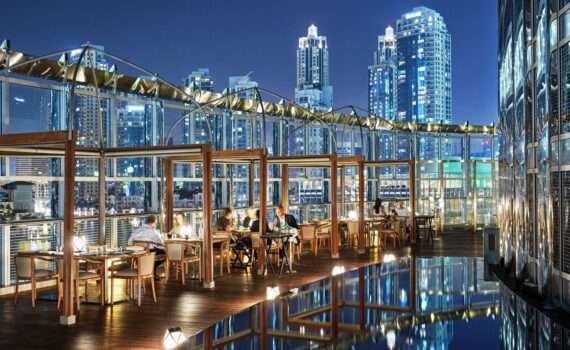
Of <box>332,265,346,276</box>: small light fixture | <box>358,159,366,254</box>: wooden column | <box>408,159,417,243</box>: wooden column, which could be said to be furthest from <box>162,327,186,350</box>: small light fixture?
<box>408,159,417,243</box>: wooden column

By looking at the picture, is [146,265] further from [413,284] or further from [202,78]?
[202,78]

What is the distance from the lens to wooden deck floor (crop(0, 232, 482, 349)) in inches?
285

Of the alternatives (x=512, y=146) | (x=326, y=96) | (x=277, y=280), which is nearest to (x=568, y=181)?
(x=512, y=146)

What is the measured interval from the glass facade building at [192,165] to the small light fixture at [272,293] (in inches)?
165

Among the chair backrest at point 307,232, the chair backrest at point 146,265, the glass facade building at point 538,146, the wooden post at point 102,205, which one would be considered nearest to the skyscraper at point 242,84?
the chair backrest at point 307,232

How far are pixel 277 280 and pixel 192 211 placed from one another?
4.41 meters

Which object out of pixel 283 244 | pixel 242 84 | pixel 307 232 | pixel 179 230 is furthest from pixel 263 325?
pixel 242 84

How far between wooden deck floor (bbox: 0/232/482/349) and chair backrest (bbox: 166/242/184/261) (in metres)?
0.51

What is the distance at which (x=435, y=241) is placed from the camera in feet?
66.0

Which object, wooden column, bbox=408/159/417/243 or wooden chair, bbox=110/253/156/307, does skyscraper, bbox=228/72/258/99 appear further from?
wooden chair, bbox=110/253/156/307

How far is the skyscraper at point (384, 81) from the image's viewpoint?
81875 millimetres

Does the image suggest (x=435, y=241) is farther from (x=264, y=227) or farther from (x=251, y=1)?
(x=251, y=1)

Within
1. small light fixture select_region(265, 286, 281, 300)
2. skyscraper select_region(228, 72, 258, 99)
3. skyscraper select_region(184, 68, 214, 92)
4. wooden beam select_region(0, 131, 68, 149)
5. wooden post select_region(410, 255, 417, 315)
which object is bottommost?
wooden post select_region(410, 255, 417, 315)

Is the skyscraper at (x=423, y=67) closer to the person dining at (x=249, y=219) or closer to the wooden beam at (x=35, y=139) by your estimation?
the person dining at (x=249, y=219)
